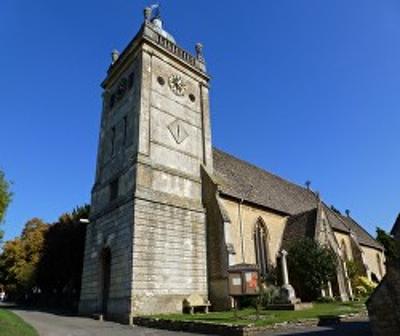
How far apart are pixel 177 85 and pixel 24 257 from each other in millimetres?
23821

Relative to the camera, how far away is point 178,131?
2350 centimetres

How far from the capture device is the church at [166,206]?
18.5m

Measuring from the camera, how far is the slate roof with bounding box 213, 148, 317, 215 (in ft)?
82.4

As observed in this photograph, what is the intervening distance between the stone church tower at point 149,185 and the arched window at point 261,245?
476 cm

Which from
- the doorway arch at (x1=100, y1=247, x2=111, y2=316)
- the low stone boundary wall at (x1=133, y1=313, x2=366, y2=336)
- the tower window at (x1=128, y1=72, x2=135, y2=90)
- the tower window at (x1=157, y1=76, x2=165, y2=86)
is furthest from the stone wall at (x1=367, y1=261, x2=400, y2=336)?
the tower window at (x1=128, y1=72, x2=135, y2=90)

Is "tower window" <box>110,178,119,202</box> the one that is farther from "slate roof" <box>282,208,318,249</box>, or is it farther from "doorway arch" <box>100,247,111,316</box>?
"slate roof" <box>282,208,318,249</box>

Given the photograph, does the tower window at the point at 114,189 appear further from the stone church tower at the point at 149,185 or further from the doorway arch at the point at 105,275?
the doorway arch at the point at 105,275

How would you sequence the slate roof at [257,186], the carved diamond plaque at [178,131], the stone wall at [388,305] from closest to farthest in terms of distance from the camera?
the stone wall at [388,305] → the carved diamond plaque at [178,131] → the slate roof at [257,186]

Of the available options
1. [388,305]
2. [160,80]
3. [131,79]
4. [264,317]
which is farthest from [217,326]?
[131,79]

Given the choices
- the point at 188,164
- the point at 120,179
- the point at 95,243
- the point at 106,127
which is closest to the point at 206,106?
the point at 188,164

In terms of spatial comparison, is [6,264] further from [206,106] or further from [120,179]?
[206,106]

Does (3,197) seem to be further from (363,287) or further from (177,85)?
(363,287)

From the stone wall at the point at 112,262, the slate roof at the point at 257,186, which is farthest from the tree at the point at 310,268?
the stone wall at the point at 112,262

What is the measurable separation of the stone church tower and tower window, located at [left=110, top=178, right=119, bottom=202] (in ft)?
0.21
